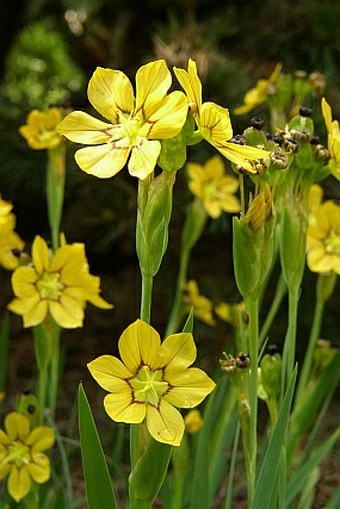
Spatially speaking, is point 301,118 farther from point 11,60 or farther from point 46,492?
point 11,60

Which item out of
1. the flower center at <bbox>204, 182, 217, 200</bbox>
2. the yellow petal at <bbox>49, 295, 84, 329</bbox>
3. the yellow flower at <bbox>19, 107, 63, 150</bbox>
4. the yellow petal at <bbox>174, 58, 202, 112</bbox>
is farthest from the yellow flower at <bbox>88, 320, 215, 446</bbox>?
the flower center at <bbox>204, 182, 217, 200</bbox>

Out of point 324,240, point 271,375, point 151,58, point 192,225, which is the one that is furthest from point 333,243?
point 151,58

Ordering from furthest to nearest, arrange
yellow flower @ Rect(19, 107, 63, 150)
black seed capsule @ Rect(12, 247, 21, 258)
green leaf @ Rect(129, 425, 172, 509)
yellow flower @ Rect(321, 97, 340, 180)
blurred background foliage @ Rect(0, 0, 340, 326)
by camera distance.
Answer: blurred background foliage @ Rect(0, 0, 340, 326)
yellow flower @ Rect(19, 107, 63, 150)
black seed capsule @ Rect(12, 247, 21, 258)
yellow flower @ Rect(321, 97, 340, 180)
green leaf @ Rect(129, 425, 172, 509)

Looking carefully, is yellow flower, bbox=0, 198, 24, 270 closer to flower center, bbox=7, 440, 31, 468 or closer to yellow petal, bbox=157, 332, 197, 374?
flower center, bbox=7, 440, 31, 468

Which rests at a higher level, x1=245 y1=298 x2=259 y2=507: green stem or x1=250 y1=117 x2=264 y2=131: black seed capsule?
x1=250 y1=117 x2=264 y2=131: black seed capsule

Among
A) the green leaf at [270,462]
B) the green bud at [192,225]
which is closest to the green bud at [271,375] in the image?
the green leaf at [270,462]

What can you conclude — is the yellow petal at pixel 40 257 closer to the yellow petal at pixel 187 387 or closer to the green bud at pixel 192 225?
the green bud at pixel 192 225
